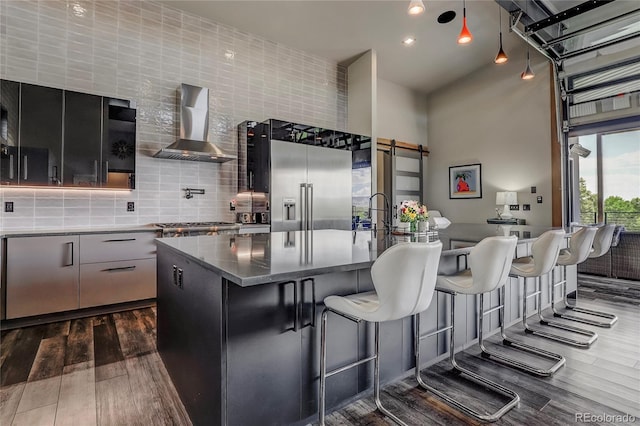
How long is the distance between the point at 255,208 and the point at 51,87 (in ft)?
8.28

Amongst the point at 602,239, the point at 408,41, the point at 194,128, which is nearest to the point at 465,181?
the point at 408,41

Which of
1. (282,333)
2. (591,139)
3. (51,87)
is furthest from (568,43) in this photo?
(51,87)

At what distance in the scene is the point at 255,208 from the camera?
178 inches

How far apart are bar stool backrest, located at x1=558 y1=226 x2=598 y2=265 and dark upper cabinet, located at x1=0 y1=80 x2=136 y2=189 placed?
4.63 m

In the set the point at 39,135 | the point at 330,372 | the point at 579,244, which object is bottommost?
the point at 330,372

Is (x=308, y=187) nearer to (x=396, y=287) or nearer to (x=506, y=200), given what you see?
(x=396, y=287)

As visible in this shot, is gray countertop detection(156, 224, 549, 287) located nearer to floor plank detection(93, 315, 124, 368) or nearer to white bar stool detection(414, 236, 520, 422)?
white bar stool detection(414, 236, 520, 422)

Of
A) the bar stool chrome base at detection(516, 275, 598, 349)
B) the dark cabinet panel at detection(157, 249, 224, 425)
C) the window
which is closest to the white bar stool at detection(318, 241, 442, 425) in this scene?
the dark cabinet panel at detection(157, 249, 224, 425)

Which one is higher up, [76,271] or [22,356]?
[76,271]

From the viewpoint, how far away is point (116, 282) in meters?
3.31

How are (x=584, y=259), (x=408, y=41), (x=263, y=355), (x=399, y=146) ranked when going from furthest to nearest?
(x=399, y=146) → (x=408, y=41) → (x=584, y=259) → (x=263, y=355)

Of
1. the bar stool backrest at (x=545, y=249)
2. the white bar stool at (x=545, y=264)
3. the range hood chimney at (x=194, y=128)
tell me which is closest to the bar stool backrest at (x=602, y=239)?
the white bar stool at (x=545, y=264)

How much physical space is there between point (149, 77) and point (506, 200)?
19.8 ft

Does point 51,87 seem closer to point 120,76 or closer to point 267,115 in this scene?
point 120,76
